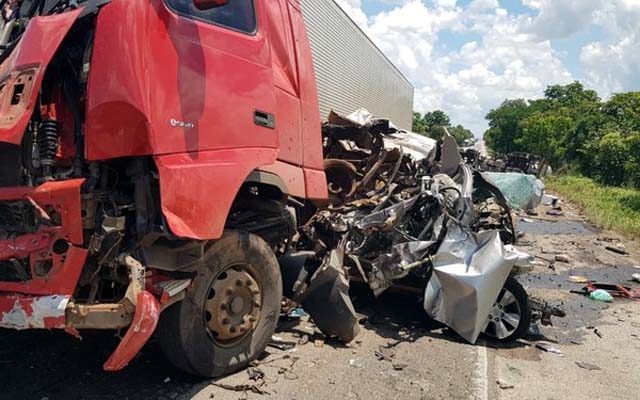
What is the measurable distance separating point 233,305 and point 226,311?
8 centimetres

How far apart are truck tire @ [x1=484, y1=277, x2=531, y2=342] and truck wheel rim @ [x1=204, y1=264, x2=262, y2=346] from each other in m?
2.59

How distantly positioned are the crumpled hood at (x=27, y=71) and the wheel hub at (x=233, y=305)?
5.24ft

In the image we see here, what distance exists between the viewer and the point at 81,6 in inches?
130

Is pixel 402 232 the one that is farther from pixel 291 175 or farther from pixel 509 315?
pixel 291 175

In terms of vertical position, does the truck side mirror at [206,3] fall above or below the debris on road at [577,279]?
above

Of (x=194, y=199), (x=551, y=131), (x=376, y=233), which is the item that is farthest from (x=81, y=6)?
(x=551, y=131)

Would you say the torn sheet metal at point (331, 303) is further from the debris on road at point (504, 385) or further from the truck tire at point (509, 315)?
the truck tire at point (509, 315)

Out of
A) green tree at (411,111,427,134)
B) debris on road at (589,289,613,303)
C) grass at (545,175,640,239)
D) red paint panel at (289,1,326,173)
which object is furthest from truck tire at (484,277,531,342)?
green tree at (411,111,427,134)

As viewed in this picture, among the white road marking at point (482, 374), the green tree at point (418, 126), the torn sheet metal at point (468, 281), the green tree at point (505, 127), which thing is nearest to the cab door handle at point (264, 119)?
the torn sheet metal at point (468, 281)

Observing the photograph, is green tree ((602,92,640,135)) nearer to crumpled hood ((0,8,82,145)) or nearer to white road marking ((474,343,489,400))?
white road marking ((474,343,489,400))

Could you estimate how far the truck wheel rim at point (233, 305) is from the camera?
3773 mm

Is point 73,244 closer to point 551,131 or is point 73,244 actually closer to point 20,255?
point 20,255

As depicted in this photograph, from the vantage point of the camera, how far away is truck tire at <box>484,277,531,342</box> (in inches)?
210

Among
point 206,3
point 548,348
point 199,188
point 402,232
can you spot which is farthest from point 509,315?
point 206,3
